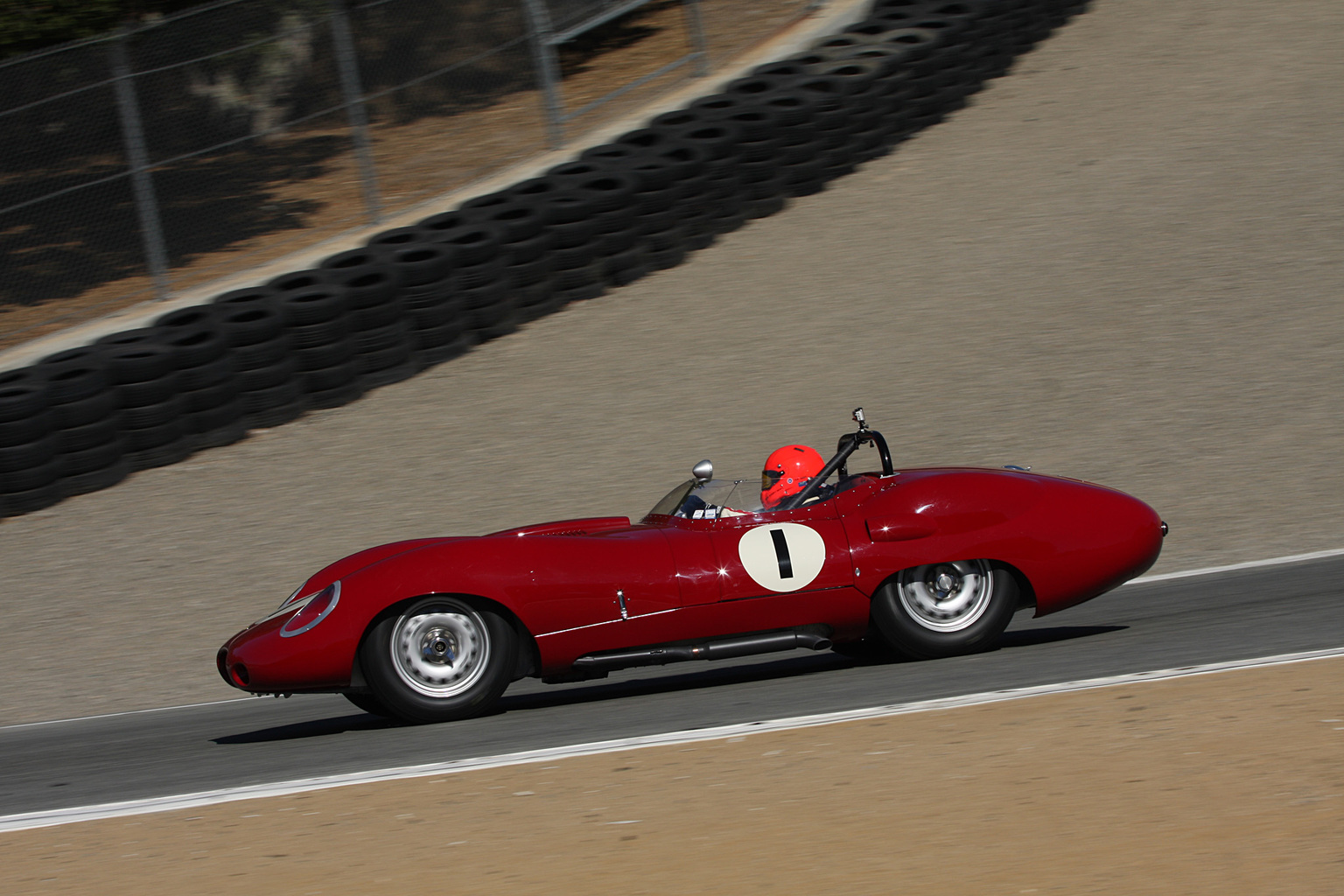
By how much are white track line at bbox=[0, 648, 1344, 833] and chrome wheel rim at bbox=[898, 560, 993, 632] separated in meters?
0.76

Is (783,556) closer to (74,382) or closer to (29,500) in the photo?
(74,382)

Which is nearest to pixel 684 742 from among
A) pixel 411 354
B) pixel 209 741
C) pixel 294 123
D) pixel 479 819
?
pixel 479 819

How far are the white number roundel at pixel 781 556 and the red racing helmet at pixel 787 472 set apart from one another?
0.52 metres

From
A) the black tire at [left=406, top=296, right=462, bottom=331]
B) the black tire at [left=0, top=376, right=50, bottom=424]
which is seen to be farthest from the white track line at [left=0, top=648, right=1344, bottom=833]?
the black tire at [left=406, top=296, right=462, bottom=331]

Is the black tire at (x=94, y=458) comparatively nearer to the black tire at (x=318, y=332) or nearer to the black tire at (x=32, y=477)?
the black tire at (x=32, y=477)

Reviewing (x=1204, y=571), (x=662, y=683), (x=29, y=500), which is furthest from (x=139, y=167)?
(x=1204, y=571)

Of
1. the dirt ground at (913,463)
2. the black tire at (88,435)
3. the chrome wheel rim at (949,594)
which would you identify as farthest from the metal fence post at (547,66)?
the chrome wheel rim at (949,594)

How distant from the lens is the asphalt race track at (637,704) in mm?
5074

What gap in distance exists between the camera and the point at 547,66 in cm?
1441

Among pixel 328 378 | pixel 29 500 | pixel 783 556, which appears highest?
pixel 328 378

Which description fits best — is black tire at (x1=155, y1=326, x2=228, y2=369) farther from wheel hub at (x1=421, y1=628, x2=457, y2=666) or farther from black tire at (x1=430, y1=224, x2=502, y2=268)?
wheel hub at (x1=421, y1=628, x2=457, y2=666)

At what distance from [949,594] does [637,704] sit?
137 cm

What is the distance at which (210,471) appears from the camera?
10.3 metres

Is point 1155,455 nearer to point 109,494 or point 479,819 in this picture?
point 479,819
